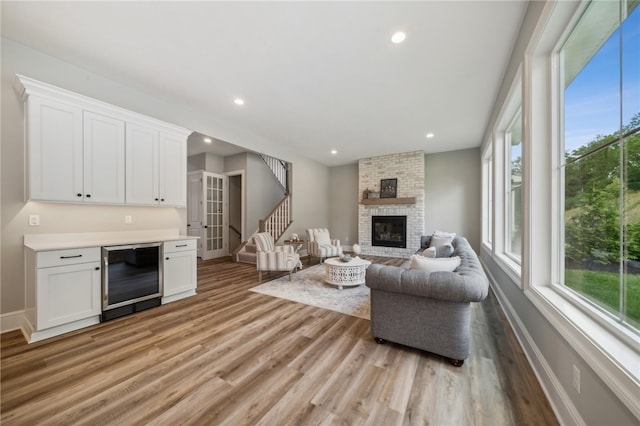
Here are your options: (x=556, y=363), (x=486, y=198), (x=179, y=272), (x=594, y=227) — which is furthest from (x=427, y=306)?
(x=486, y=198)

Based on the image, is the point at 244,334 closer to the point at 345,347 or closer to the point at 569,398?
the point at 345,347

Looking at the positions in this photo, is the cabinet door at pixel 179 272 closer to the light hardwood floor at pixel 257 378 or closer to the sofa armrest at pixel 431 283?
the light hardwood floor at pixel 257 378

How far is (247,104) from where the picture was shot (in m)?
3.64

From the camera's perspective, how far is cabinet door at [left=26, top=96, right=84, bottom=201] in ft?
7.54

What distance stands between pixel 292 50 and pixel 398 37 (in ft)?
3.59

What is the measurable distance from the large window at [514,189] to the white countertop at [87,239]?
461cm

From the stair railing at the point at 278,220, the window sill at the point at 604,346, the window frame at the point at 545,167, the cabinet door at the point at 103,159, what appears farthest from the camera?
the stair railing at the point at 278,220

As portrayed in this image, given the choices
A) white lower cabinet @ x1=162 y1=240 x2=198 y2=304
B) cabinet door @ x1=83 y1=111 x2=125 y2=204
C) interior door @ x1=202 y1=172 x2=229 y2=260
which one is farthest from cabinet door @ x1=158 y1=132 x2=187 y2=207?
interior door @ x1=202 y1=172 x2=229 y2=260

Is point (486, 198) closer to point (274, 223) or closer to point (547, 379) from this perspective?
point (547, 379)

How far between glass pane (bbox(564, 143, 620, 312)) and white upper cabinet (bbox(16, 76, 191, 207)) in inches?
172

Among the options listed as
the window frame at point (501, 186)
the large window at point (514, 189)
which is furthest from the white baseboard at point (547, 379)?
the window frame at point (501, 186)

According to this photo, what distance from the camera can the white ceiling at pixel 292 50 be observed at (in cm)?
198

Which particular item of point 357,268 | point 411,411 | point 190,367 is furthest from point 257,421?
point 357,268

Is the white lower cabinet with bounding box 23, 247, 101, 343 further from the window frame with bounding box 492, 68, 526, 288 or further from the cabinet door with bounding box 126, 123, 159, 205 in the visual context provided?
the window frame with bounding box 492, 68, 526, 288
